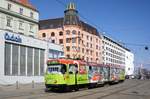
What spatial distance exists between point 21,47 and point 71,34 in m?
47.9

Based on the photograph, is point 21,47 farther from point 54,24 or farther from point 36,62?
point 54,24

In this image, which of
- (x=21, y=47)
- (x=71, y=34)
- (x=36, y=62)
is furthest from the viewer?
(x=71, y=34)

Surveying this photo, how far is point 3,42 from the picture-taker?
43.3m

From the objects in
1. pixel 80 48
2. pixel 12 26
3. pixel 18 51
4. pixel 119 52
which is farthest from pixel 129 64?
pixel 18 51

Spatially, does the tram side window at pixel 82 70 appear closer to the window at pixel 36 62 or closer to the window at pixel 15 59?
the window at pixel 15 59

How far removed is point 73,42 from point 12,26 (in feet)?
118

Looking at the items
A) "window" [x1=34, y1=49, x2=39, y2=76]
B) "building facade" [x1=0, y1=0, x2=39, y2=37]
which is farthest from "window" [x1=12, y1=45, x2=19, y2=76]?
"building facade" [x1=0, y1=0, x2=39, y2=37]

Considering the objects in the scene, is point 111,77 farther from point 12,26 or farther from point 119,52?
point 119,52

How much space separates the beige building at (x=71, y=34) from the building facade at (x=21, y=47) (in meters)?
25.0

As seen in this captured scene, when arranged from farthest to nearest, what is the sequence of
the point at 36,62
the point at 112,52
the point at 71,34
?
1. the point at 112,52
2. the point at 71,34
3. the point at 36,62

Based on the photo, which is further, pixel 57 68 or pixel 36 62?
pixel 36 62

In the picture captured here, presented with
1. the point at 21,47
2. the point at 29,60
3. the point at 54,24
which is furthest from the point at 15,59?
the point at 54,24

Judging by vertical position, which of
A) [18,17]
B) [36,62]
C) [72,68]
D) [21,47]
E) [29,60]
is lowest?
[72,68]

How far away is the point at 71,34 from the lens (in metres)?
95.0
